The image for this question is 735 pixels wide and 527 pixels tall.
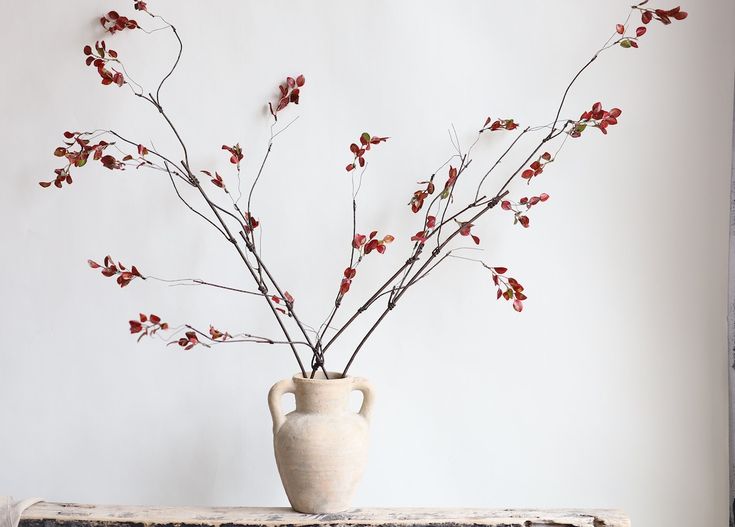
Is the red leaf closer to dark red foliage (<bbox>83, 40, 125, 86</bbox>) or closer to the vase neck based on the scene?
the vase neck

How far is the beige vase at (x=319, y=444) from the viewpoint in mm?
1391

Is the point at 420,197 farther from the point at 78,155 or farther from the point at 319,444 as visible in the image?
the point at 78,155

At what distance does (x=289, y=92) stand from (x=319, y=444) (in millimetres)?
796

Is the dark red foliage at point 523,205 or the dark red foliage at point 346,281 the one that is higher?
the dark red foliage at point 523,205

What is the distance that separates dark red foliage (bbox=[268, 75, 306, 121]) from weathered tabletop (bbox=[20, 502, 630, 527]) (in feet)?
2.80

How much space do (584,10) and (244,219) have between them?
0.91 metres

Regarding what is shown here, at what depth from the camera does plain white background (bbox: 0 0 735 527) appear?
165 centimetres

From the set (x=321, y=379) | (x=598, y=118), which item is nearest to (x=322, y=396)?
(x=321, y=379)

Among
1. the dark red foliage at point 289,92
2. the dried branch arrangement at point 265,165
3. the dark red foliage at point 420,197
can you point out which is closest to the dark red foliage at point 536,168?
the dried branch arrangement at point 265,165

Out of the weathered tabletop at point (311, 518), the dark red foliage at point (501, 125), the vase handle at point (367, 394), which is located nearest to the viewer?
the weathered tabletop at point (311, 518)

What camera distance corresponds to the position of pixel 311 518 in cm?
139

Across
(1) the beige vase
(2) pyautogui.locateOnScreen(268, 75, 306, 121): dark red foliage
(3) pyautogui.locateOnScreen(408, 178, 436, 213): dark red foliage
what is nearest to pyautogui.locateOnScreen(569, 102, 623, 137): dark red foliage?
(3) pyautogui.locateOnScreen(408, 178, 436, 213): dark red foliage

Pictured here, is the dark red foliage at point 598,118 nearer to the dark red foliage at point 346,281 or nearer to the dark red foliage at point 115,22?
the dark red foliage at point 346,281

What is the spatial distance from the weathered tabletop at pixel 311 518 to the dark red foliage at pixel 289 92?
854 millimetres
